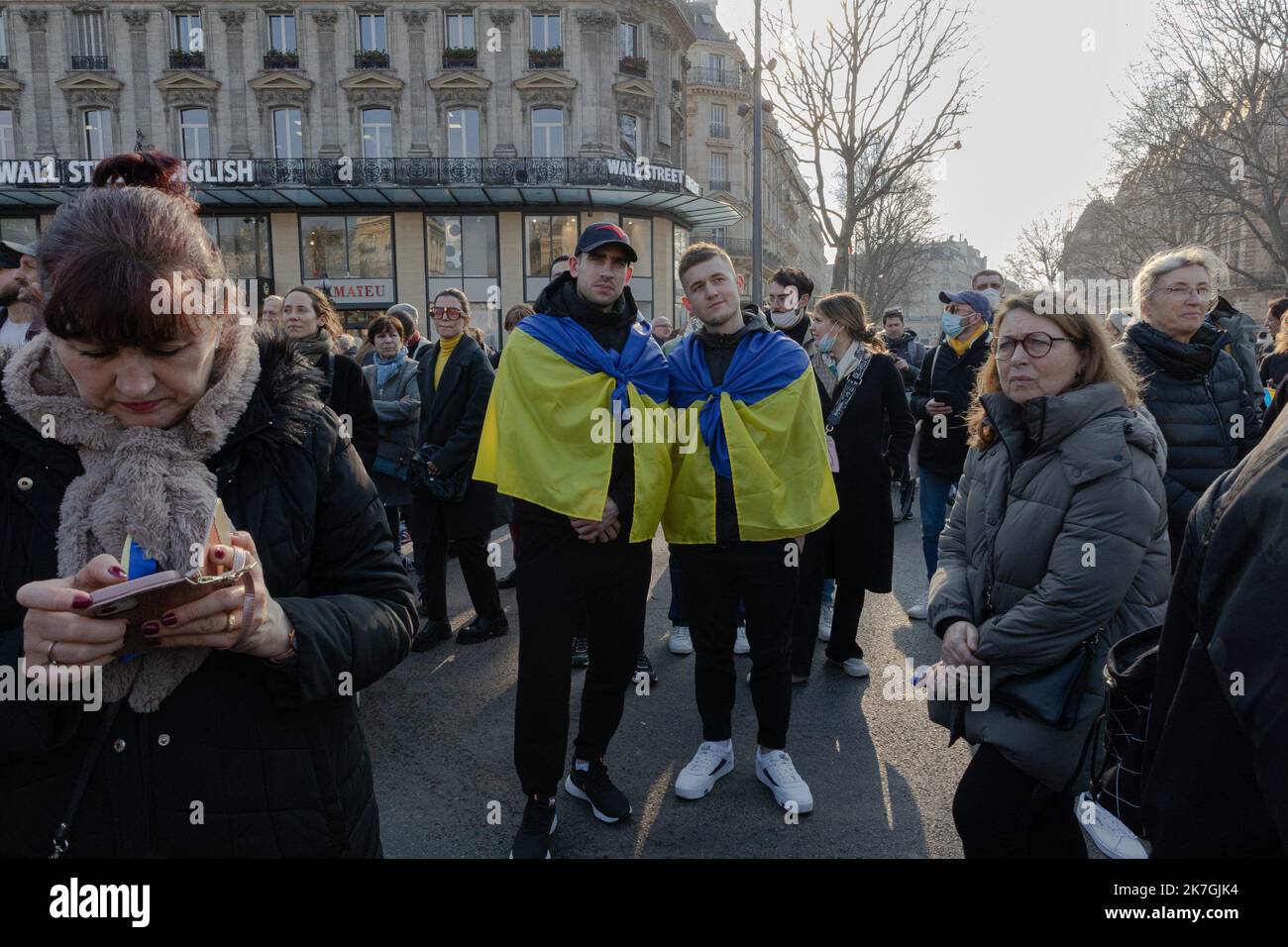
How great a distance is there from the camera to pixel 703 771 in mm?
3701

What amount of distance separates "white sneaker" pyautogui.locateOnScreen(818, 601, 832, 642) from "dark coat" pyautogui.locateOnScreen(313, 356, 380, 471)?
3.28 m

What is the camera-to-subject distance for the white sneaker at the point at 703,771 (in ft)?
11.9

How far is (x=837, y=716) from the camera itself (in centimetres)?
450

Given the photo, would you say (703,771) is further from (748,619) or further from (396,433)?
(396,433)

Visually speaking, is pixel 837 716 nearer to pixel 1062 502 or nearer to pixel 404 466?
pixel 1062 502

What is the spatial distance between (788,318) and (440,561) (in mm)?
2880

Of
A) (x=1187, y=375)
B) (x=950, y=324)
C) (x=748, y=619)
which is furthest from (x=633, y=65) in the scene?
(x=748, y=619)

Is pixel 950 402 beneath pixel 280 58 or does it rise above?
beneath

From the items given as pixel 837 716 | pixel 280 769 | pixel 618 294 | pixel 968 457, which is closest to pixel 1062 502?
pixel 968 457

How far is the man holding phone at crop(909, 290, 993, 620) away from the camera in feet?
19.4

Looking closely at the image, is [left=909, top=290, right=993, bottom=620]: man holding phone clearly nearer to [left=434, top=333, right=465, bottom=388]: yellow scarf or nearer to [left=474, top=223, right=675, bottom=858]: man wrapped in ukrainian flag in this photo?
[left=474, top=223, right=675, bottom=858]: man wrapped in ukrainian flag

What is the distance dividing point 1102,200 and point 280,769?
3664cm

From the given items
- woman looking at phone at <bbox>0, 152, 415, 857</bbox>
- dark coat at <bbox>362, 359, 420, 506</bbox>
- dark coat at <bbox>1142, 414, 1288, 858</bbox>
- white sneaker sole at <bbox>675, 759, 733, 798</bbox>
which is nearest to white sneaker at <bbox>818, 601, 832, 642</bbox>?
white sneaker sole at <bbox>675, 759, 733, 798</bbox>

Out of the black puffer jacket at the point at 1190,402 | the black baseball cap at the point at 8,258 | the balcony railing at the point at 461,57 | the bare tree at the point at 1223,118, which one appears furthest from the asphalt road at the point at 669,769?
the balcony railing at the point at 461,57
